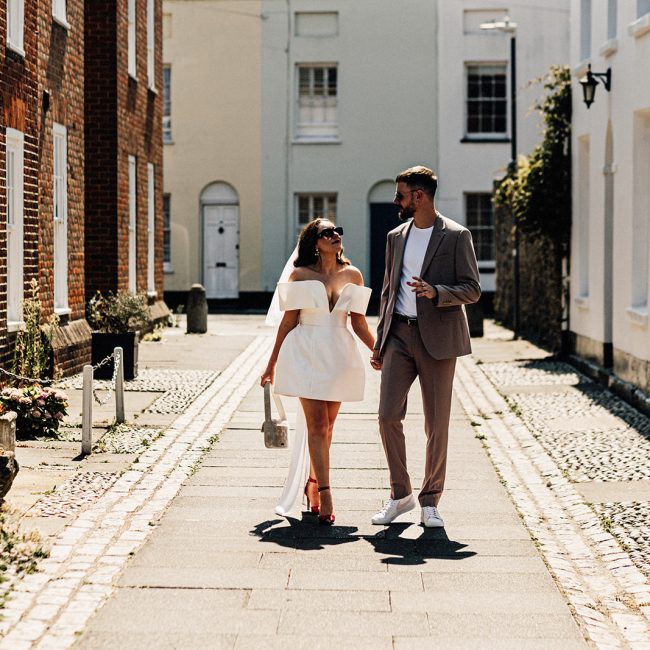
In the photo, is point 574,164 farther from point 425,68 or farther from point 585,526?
point 425,68

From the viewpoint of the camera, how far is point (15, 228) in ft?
44.9

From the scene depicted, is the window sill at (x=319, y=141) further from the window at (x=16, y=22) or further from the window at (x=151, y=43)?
the window at (x=16, y=22)

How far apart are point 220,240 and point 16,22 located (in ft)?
67.7

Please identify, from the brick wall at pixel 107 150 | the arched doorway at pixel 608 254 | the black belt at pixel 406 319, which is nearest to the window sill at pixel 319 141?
the brick wall at pixel 107 150

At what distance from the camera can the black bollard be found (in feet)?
74.8

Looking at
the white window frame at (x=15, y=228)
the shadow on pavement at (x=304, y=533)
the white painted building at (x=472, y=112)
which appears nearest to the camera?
the shadow on pavement at (x=304, y=533)

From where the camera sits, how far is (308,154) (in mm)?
33719

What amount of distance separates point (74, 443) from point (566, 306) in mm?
9517

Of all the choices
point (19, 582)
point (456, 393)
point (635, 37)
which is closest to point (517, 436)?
point (456, 393)

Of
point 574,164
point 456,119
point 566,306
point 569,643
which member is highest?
point 456,119

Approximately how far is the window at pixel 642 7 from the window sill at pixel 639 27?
0.15 metres

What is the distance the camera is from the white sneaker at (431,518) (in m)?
7.43

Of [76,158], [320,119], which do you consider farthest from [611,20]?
[320,119]

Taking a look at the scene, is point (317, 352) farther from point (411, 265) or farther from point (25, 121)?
point (25, 121)
